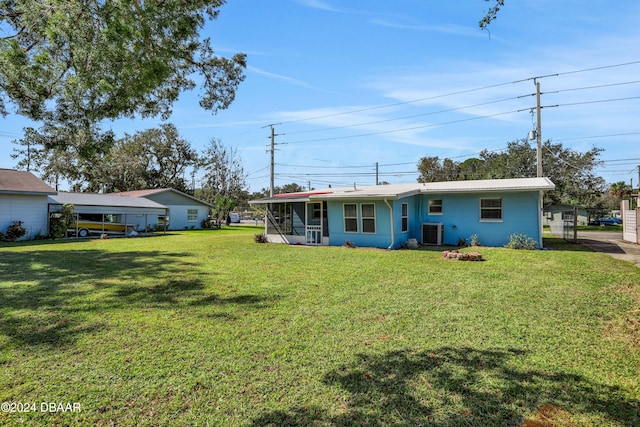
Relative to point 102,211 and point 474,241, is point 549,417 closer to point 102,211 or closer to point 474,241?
point 474,241

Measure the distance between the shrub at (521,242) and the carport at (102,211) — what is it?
21790mm

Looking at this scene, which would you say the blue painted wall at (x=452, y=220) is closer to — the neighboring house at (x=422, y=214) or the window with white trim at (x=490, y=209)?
the neighboring house at (x=422, y=214)

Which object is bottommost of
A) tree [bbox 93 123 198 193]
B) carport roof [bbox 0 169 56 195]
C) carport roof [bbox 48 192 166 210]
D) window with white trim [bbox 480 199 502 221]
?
window with white trim [bbox 480 199 502 221]

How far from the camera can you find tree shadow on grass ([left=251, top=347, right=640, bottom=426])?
2.78 metres

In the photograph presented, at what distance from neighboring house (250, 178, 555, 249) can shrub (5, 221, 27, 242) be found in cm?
1328

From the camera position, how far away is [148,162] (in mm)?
41781

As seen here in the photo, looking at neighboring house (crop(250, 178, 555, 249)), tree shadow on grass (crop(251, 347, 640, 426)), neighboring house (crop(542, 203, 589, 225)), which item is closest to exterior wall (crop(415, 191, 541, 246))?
neighboring house (crop(250, 178, 555, 249))

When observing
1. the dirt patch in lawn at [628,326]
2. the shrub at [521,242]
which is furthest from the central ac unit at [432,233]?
the dirt patch in lawn at [628,326]

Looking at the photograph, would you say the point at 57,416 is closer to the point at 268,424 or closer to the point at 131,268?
the point at 268,424

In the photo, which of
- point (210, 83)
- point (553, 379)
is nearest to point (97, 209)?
point (210, 83)

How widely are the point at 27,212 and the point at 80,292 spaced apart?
1687cm

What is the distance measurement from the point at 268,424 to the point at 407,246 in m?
13.0

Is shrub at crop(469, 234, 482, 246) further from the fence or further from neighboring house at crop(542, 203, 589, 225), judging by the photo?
neighboring house at crop(542, 203, 589, 225)

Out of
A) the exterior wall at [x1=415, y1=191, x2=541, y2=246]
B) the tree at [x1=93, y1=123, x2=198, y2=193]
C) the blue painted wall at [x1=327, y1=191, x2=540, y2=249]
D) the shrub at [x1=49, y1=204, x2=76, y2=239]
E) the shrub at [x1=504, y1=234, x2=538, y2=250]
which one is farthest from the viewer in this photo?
the tree at [x1=93, y1=123, x2=198, y2=193]
